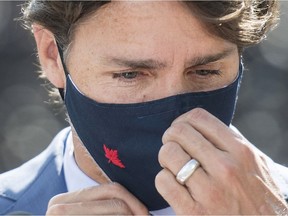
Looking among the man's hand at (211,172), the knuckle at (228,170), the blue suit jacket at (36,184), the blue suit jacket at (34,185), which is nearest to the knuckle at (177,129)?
the man's hand at (211,172)

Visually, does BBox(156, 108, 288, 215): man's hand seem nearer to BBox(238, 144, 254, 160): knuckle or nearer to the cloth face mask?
BBox(238, 144, 254, 160): knuckle

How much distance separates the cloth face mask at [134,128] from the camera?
2686 millimetres

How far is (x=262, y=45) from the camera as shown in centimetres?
614

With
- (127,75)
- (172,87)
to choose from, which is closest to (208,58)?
(172,87)

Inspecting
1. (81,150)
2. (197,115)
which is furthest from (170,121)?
(81,150)

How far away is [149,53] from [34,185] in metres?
0.86

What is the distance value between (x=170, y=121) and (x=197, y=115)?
208 millimetres

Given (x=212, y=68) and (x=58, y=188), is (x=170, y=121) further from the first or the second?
(x=58, y=188)

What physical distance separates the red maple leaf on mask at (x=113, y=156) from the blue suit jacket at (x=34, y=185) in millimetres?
398

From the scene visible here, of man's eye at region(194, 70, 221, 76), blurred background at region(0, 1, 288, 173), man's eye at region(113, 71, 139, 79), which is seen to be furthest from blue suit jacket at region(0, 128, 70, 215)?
blurred background at region(0, 1, 288, 173)

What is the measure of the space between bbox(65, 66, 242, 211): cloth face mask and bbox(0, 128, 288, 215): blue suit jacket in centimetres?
32

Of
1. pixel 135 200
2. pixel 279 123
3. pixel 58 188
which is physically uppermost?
pixel 135 200

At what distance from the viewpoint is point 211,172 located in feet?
7.89

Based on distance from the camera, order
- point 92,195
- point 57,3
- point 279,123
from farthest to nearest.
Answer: point 279,123
point 57,3
point 92,195
